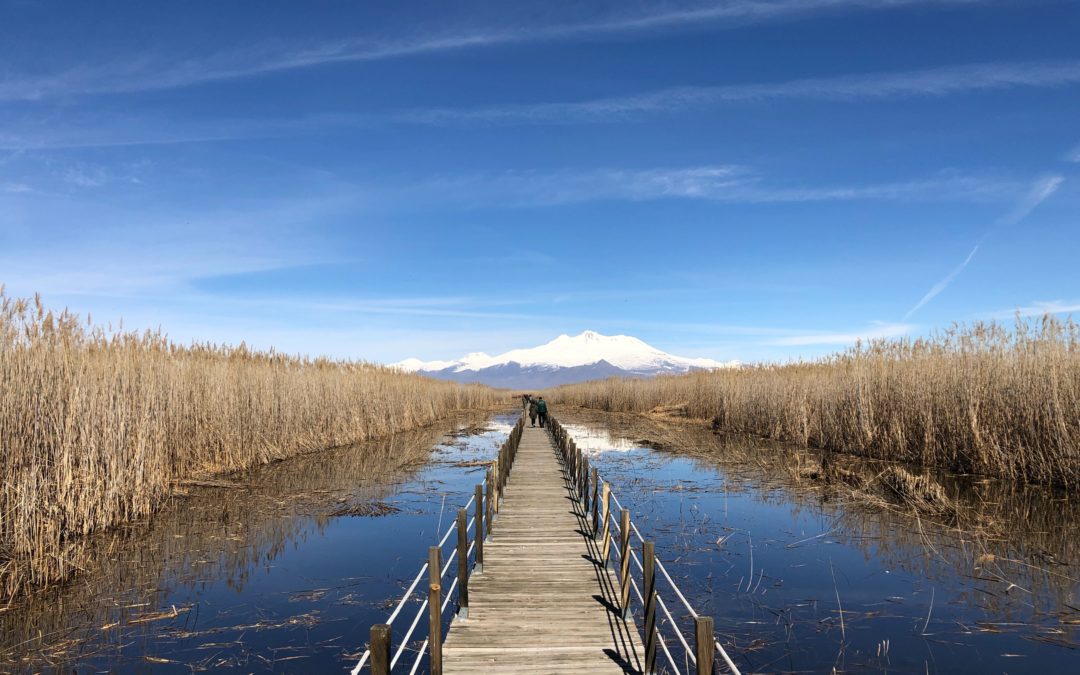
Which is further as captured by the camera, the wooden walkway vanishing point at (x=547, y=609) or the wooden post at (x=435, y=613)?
the wooden walkway vanishing point at (x=547, y=609)

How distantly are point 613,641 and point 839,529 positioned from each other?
27.3 feet

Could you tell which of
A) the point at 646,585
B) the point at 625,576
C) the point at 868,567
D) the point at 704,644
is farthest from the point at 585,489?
the point at 704,644

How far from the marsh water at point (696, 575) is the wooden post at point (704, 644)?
109 inches

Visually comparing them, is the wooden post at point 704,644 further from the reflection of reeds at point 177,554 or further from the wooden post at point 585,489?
the wooden post at point 585,489

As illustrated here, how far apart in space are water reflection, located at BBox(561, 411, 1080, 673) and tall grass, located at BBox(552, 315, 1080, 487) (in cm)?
109

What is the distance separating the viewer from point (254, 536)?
492 inches

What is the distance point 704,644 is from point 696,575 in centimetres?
625

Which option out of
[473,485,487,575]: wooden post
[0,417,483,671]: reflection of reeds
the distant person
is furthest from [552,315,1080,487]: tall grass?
[0,417,483,671]: reflection of reeds

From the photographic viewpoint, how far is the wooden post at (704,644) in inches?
174

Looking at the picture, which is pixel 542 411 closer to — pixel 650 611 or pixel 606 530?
pixel 606 530

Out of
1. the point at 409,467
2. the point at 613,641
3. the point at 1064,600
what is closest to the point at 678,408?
the point at 409,467

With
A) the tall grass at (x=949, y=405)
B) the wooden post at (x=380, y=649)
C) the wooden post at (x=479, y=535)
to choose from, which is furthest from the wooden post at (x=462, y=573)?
the tall grass at (x=949, y=405)

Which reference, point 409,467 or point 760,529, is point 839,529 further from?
point 409,467

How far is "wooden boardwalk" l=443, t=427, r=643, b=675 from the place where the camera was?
6555 mm
